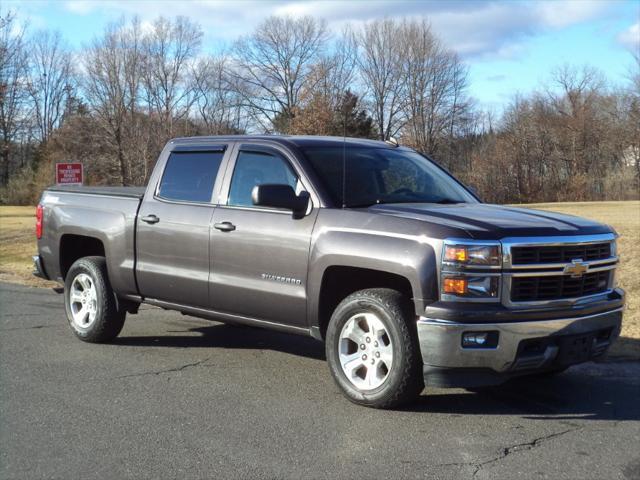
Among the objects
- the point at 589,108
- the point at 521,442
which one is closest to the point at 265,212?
the point at 521,442

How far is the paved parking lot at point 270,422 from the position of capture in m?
4.11

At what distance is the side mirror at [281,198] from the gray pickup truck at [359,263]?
12 millimetres

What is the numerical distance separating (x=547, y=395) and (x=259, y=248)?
255 cm

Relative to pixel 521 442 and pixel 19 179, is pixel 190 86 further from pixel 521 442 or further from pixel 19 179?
pixel 521 442

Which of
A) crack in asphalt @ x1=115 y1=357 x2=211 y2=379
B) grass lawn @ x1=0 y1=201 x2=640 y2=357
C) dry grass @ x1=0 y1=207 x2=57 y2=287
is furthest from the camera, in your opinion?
dry grass @ x1=0 y1=207 x2=57 y2=287

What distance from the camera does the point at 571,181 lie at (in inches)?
2062

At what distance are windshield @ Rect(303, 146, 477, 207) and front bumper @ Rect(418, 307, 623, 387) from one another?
1346 mm

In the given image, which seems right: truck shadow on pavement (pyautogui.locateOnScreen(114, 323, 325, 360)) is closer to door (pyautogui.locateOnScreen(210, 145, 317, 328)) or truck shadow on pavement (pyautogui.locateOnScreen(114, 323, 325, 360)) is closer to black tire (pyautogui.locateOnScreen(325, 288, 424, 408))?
door (pyautogui.locateOnScreen(210, 145, 317, 328))

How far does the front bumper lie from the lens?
15.2ft

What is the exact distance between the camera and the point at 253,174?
6137 millimetres

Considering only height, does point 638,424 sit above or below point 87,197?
below

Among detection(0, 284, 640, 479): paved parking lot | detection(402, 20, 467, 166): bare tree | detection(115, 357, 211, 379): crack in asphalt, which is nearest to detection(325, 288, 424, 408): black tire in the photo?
detection(0, 284, 640, 479): paved parking lot

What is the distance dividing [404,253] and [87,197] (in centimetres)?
390

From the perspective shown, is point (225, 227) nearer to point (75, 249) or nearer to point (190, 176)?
point (190, 176)
